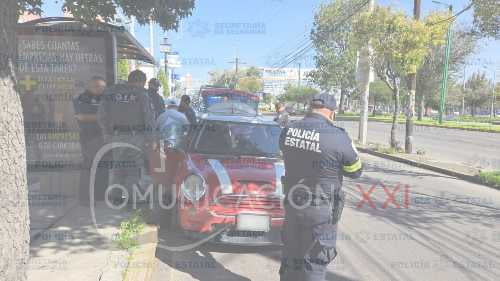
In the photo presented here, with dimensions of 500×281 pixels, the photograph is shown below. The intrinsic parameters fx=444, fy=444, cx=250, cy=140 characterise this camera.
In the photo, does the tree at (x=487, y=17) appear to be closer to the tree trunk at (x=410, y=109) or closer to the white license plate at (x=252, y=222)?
the tree trunk at (x=410, y=109)

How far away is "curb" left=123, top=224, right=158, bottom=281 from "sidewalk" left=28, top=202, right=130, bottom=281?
0.23 feet

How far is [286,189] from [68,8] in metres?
3.89

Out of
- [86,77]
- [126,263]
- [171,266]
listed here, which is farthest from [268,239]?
[86,77]

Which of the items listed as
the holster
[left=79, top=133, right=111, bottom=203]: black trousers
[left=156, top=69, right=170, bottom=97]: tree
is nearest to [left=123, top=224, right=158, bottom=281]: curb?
[left=79, top=133, right=111, bottom=203]: black trousers

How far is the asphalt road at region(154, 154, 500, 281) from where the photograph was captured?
4719mm

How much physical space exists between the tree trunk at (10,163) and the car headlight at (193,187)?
2.34m

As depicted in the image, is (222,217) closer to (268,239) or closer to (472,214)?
(268,239)

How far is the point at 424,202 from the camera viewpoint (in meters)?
8.31

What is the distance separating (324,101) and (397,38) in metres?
12.3

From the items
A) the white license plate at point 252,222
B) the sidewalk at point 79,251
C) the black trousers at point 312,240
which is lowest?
the sidewalk at point 79,251

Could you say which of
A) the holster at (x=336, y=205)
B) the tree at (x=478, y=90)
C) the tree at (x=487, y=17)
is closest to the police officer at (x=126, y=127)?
the holster at (x=336, y=205)

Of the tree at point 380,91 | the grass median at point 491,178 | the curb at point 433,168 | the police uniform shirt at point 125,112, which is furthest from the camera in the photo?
the tree at point 380,91

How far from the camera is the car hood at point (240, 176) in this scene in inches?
194

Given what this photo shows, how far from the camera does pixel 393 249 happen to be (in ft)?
18.1
